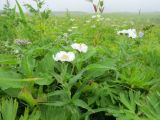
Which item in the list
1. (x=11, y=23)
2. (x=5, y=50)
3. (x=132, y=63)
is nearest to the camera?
(x=132, y=63)

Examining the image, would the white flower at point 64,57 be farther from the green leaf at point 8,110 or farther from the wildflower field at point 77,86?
the green leaf at point 8,110

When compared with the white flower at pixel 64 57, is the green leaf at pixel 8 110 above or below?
below

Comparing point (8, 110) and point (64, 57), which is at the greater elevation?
point (64, 57)

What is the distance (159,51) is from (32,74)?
32.4 inches

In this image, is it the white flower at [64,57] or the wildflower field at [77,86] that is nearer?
the wildflower field at [77,86]

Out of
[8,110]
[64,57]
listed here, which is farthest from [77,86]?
[8,110]

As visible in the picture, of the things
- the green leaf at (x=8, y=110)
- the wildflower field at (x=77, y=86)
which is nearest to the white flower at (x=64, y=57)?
the wildflower field at (x=77, y=86)

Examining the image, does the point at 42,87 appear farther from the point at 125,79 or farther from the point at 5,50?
the point at 5,50

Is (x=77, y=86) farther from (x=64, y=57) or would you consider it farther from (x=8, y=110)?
(x=8, y=110)

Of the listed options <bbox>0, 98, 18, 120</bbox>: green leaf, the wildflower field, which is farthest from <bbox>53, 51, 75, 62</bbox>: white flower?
<bbox>0, 98, 18, 120</bbox>: green leaf

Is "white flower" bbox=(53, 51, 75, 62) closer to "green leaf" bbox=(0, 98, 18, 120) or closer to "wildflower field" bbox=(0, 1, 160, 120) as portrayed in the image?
"wildflower field" bbox=(0, 1, 160, 120)

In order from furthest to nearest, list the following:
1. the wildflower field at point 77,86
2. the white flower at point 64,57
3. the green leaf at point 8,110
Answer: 1. the white flower at point 64,57
2. the wildflower field at point 77,86
3. the green leaf at point 8,110

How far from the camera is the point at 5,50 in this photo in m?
2.69

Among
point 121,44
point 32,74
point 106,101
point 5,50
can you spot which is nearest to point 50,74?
point 32,74
